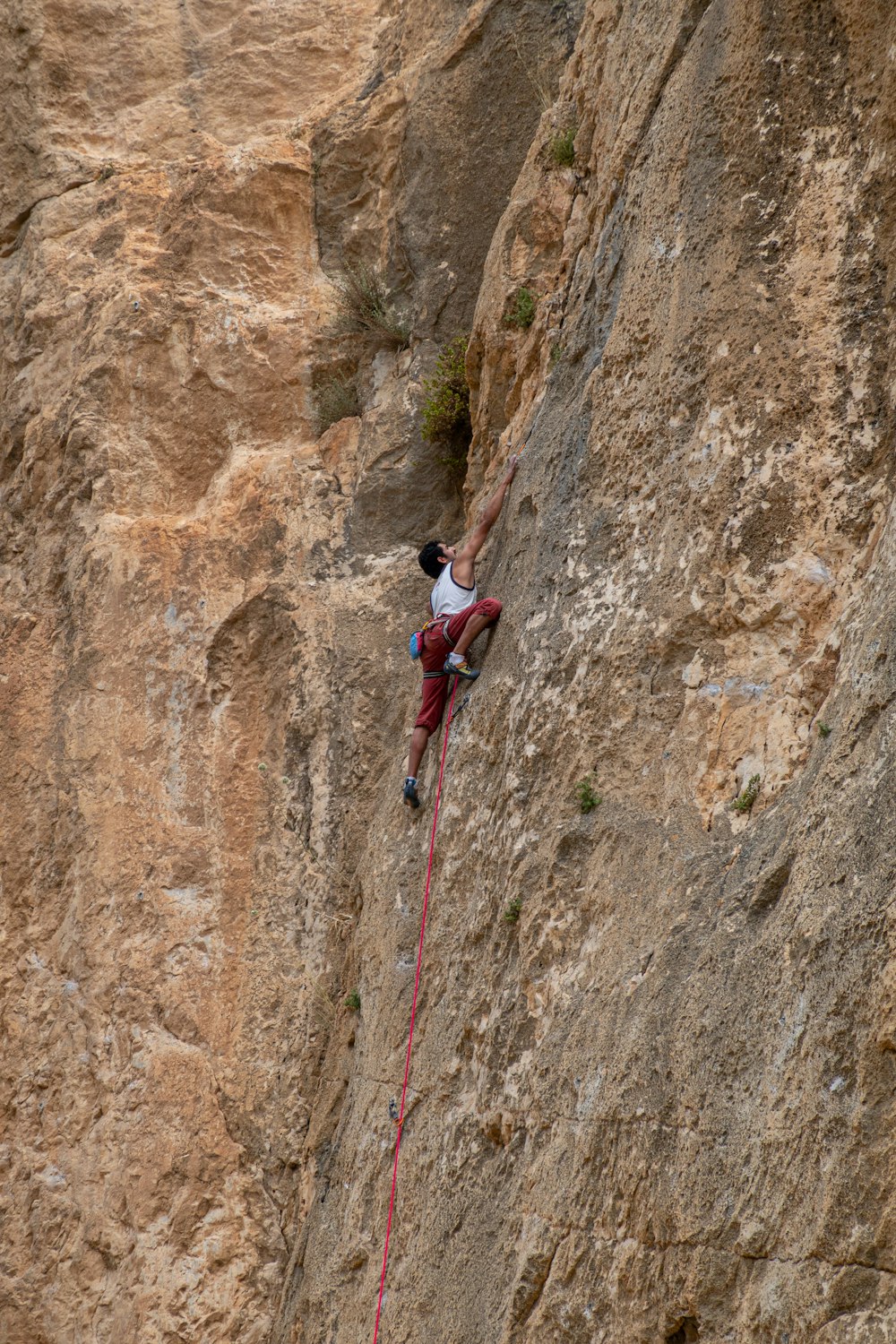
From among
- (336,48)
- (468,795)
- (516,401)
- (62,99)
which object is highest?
(336,48)

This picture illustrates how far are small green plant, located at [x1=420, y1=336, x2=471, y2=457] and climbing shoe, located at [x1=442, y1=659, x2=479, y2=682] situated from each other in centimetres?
240

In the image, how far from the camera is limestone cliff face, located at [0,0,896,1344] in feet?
15.6

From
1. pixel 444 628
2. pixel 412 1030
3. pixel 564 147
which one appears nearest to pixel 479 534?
pixel 444 628

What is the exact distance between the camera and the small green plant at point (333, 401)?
10117 millimetres

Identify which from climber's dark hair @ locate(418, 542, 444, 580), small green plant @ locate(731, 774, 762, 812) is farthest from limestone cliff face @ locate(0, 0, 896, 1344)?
climber's dark hair @ locate(418, 542, 444, 580)

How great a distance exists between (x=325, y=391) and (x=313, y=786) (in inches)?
129

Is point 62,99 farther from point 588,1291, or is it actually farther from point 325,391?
point 588,1291

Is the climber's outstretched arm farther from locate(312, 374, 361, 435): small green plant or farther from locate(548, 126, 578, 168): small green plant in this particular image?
locate(312, 374, 361, 435): small green plant

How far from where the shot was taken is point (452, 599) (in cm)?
777

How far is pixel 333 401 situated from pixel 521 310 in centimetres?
226

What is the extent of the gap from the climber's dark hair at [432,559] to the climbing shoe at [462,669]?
1147 mm

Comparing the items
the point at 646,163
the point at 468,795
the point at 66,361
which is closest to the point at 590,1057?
the point at 468,795

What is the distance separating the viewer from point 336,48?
38.8ft

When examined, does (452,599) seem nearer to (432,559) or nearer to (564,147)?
(432,559)
